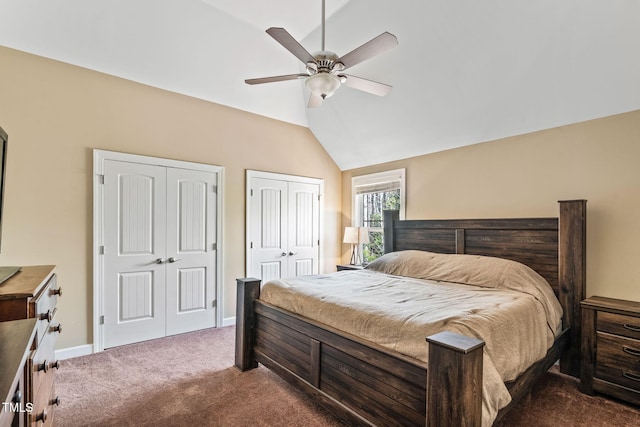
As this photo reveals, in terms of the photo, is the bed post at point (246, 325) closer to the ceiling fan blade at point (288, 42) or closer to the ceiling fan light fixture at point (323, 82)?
the ceiling fan light fixture at point (323, 82)

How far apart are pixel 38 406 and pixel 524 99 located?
4182 mm

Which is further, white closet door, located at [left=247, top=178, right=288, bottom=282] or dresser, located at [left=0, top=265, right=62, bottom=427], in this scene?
white closet door, located at [left=247, top=178, right=288, bottom=282]

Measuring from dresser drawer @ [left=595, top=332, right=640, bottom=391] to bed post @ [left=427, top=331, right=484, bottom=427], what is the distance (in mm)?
1792

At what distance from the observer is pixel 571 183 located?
10.2 feet

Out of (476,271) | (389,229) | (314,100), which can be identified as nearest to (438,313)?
(476,271)

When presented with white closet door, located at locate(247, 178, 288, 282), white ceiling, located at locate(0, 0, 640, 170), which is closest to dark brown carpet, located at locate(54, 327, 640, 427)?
white closet door, located at locate(247, 178, 288, 282)

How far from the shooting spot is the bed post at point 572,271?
9.27ft

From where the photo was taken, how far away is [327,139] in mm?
5207

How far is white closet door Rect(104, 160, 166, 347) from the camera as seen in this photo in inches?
136

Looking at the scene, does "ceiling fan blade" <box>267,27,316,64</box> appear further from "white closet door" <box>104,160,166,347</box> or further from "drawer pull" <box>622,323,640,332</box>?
"drawer pull" <box>622,323,640,332</box>

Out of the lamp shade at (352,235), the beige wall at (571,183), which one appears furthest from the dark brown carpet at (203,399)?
the lamp shade at (352,235)

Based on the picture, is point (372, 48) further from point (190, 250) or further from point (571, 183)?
point (190, 250)

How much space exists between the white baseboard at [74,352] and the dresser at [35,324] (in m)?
1.85

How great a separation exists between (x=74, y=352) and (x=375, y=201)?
4200 mm
